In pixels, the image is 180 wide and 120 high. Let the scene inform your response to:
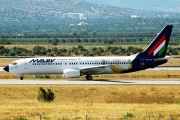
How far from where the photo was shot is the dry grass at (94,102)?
47.5m

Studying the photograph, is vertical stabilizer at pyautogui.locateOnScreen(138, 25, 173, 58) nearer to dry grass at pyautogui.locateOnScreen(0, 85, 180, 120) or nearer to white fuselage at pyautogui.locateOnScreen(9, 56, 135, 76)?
white fuselage at pyautogui.locateOnScreen(9, 56, 135, 76)

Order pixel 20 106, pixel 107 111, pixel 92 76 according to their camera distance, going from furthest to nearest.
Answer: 1. pixel 92 76
2. pixel 20 106
3. pixel 107 111

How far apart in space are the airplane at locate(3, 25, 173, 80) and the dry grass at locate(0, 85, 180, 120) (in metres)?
9.30

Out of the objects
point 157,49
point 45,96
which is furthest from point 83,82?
point 45,96

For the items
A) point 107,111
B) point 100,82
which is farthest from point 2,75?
point 107,111

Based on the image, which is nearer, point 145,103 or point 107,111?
point 107,111

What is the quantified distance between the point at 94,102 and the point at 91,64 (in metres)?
21.1

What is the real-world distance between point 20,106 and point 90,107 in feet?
19.0

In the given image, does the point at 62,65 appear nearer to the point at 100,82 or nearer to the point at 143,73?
the point at 100,82

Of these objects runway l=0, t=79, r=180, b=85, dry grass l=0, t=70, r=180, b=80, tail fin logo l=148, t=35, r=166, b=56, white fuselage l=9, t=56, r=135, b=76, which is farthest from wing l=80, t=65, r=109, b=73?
tail fin logo l=148, t=35, r=166, b=56

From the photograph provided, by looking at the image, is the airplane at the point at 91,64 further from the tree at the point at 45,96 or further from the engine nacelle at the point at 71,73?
the tree at the point at 45,96

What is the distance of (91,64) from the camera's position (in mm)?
78312

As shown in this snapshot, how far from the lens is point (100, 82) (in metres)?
73.9

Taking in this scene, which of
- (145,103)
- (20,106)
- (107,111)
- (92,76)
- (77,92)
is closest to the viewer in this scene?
(107,111)
